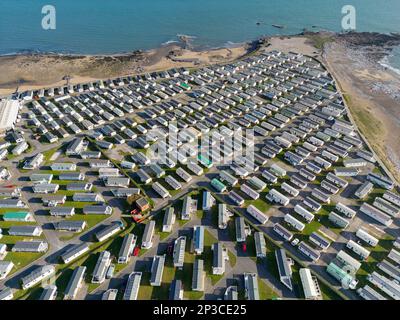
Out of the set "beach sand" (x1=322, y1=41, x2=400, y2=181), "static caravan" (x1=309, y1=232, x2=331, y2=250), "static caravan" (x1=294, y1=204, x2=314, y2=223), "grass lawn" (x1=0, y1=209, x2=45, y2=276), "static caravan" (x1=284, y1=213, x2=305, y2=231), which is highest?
"beach sand" (x1=322, y1=41, x2=400, y2=181)

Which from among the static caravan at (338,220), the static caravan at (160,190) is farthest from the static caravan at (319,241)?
the static caravan at (160,190)

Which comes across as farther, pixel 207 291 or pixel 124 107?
pixel 124 107

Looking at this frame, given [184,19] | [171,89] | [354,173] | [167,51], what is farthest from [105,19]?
[354,173]

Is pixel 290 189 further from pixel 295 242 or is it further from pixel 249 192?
pixel 295 242

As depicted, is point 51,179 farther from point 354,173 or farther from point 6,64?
point 6,64

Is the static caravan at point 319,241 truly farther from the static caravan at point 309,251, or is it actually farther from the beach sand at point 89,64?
the beach sand at point 89,64

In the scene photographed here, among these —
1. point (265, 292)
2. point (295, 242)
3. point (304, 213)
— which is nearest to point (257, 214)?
point (295, 242)

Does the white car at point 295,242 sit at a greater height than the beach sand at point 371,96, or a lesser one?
lesser

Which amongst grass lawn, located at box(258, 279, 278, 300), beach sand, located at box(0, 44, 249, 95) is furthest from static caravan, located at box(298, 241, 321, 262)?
beach sand, located at box(0, 44, 249, 95)

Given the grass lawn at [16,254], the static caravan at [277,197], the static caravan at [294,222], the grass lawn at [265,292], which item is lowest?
the grass lawn at [265,292]

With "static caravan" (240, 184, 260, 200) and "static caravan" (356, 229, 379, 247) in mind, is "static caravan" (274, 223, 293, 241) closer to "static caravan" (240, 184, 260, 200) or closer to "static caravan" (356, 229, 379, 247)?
"static caravan" (240, 184, 260, 200)

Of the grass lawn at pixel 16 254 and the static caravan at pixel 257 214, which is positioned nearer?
the grass lawn at pixel 16 254
